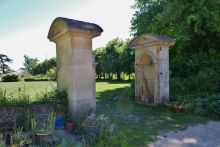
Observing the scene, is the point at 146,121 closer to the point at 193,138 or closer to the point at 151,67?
the point at 193,138

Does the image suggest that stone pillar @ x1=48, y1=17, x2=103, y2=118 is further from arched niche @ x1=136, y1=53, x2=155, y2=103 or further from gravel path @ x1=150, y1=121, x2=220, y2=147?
arched niche @ x1=136, y1=53, x2=155, y2=103

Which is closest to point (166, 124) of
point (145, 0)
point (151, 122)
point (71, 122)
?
point (151, 122)

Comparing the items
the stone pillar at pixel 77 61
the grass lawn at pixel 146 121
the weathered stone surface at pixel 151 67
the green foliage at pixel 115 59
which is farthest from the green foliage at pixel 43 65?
the green foliage at pixel 115 59

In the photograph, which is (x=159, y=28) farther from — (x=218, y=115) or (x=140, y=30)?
(x=218, y=115)

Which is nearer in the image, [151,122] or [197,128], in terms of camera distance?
[197,128]

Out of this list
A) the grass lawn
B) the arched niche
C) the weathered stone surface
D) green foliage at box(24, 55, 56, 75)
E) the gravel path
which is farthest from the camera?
the arched niche

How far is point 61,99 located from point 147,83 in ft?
19.2

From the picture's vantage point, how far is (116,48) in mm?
37250

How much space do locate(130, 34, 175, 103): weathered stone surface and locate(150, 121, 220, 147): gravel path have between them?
A: 312 centimetres

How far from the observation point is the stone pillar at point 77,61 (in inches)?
225

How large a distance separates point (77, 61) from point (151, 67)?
18.3ft

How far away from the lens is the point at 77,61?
5.80 m

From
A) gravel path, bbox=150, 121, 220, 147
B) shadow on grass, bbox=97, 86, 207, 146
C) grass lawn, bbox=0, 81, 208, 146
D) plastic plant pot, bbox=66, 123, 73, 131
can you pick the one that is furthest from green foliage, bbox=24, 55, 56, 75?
gravel path, bbox=150, 121, 220, 147

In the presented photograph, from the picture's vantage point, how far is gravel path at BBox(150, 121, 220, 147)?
490 cm
